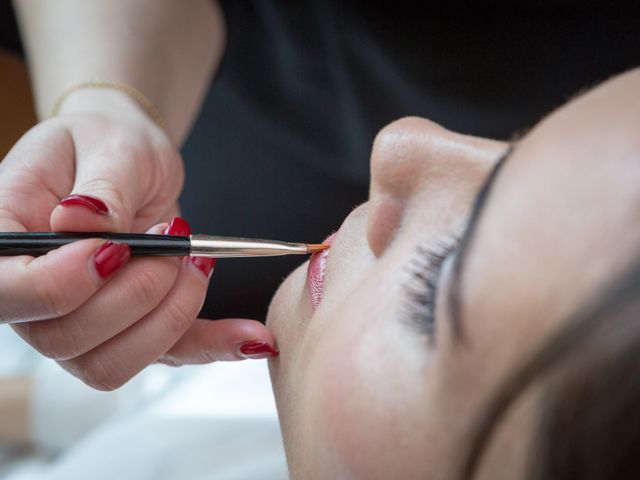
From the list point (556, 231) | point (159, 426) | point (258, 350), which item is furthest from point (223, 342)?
point (556, 231)

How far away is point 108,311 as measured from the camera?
22.0 inches

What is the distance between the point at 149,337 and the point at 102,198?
0.42 feet

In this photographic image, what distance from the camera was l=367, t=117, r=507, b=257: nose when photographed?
44 centimetres

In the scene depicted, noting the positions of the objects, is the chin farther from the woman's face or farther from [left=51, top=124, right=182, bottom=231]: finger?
[left=51, top=124, right=182, bottom=231]: finger

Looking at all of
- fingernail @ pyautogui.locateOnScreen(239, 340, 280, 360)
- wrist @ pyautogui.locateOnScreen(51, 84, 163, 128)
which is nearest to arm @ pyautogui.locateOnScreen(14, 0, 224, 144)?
wrist @ pyautogui.locateOnScreen(51, 84, 163, 128)

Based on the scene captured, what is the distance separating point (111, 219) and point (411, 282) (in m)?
0.26

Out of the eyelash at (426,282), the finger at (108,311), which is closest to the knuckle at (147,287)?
the finger at (108,311)

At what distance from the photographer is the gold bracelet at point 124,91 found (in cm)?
81

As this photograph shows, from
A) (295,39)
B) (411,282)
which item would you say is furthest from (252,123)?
(411,282)

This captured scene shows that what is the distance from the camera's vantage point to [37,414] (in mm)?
913

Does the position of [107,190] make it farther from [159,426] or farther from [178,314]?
[159,426]

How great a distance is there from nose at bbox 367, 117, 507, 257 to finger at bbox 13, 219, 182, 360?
0.20 meters

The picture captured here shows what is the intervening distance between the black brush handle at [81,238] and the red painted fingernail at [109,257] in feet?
0.04

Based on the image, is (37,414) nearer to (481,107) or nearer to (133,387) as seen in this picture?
(133,387)
